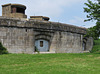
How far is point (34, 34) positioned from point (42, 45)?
1.77 meters

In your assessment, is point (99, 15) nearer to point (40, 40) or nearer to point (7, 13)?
point (40, 40)

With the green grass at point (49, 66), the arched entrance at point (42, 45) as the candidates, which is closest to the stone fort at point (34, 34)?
the arched entrance at point (42, 45)

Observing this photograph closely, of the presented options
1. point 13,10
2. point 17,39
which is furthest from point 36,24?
point 13,10

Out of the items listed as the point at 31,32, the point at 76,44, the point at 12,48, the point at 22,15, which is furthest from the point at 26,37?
the point at 76,44

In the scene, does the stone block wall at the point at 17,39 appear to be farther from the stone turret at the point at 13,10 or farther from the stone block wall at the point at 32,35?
the stone turret at the point at 13,10

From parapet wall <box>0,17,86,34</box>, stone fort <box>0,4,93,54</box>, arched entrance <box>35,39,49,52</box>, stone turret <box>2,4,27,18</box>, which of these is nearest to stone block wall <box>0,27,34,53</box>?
stone fort <box>0,4,93,54</box>

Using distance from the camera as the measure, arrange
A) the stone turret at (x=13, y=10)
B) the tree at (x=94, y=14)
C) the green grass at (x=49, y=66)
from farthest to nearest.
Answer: the stone turret at (x=13, y=10) < the tree at (x=94, y=14) < the green grass at (x=49, y=66)

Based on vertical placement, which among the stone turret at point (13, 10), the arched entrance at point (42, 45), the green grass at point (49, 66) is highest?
the stone turret at point (13, 10)

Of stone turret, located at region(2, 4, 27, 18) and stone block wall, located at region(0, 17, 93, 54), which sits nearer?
stone block wall, located at region(0, 17, 93, 54)

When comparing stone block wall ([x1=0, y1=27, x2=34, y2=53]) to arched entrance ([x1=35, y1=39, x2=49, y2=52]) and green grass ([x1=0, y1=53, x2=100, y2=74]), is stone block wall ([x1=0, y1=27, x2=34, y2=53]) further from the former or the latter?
green grass ([x1=0, y1=53, x2=100, y2=74])

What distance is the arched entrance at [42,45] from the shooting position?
17047 mm

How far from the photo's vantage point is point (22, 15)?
1981cm

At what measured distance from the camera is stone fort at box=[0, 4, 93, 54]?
49.4ft

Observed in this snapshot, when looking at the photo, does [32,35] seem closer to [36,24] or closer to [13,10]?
[36,24]
